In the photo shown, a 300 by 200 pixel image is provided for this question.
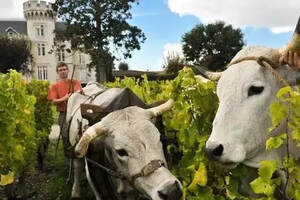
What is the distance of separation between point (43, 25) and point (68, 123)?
3594 inches

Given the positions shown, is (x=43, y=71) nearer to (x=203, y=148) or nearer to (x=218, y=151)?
(x=203, y=148)

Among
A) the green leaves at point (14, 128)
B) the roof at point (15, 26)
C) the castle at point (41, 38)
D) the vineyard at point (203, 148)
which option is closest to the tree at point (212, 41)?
the castle at point (41, 38)

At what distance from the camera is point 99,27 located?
46656mm

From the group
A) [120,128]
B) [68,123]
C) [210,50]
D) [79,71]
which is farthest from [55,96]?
[79,71]

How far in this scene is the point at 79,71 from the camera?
9231 cm

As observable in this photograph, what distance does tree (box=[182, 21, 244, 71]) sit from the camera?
5643cm

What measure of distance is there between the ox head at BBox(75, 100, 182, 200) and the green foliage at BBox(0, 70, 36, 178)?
1870 mm

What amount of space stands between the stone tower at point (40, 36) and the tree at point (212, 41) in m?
40.0

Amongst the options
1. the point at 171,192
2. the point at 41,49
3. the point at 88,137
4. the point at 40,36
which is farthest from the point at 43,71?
the point at 171,192

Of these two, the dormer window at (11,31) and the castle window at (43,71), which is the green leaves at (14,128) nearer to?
the castle window at (43,71)

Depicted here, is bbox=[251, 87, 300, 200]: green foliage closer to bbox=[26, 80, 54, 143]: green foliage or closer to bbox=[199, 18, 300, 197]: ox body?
bbox=[199, 18, 300, 197]: ox body

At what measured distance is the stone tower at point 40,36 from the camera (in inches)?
3644

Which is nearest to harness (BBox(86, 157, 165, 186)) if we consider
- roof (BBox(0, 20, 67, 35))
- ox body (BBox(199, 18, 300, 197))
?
ox body (BBox(199, 18, 300, 197))

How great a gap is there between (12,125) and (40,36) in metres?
91.0
